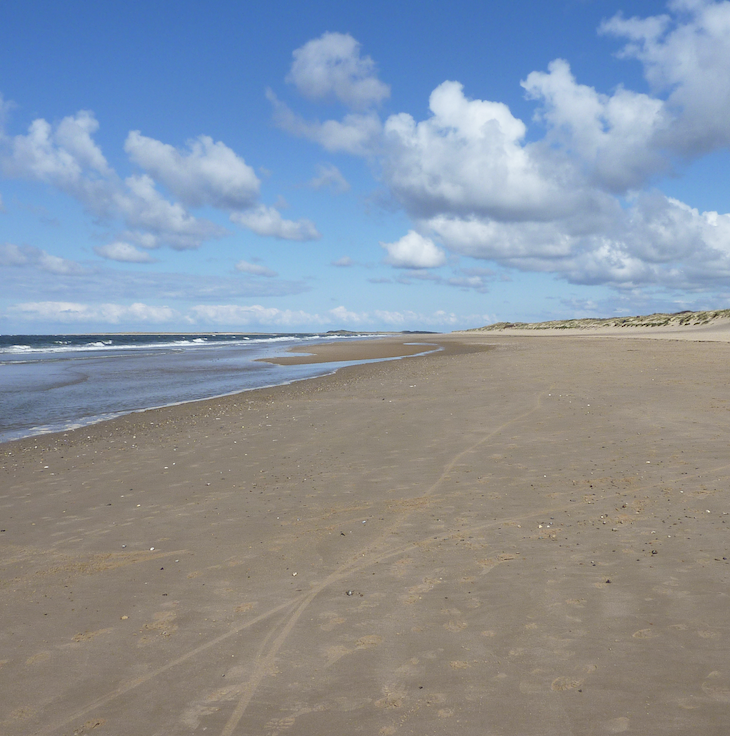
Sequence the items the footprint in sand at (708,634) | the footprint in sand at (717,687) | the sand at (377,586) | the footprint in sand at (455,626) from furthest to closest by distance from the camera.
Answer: the footprint in sand at (455,626)
the footprint in sand at (708,634)
the sand at (377,586)
the footprint in sand at (717,687)

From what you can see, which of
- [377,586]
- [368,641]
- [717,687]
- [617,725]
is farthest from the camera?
[377,586]

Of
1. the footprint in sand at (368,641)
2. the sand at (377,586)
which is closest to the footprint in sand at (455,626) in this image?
the sand at (377,586)

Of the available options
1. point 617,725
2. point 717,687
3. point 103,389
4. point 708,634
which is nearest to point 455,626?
point 617,725

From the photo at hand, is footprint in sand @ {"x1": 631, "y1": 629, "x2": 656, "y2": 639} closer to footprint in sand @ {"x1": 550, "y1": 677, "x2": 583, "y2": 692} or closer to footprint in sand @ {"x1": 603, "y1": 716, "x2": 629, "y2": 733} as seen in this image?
footprint in sand @ {"x1": 550, "y1": 677, "x2": 583, "y2": 692}

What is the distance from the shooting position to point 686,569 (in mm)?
5152

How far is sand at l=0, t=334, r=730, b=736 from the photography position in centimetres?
362

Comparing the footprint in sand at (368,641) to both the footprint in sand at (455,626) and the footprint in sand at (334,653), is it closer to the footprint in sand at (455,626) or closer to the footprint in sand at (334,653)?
the footprint in sand at (334,653)

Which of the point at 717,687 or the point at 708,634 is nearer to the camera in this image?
the point at 717,687

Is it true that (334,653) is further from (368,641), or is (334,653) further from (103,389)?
(103,389)

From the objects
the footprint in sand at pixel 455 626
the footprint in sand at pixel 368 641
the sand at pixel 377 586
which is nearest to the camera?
the sand at pixel 377 586

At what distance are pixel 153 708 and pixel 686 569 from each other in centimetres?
483

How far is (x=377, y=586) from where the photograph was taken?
17.1 feet

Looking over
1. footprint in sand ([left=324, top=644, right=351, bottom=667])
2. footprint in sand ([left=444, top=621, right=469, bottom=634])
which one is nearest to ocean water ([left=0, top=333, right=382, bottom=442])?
footprint in sand ([left=324, top=644, right=351, bottom=667])

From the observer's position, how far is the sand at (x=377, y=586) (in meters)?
3.62
